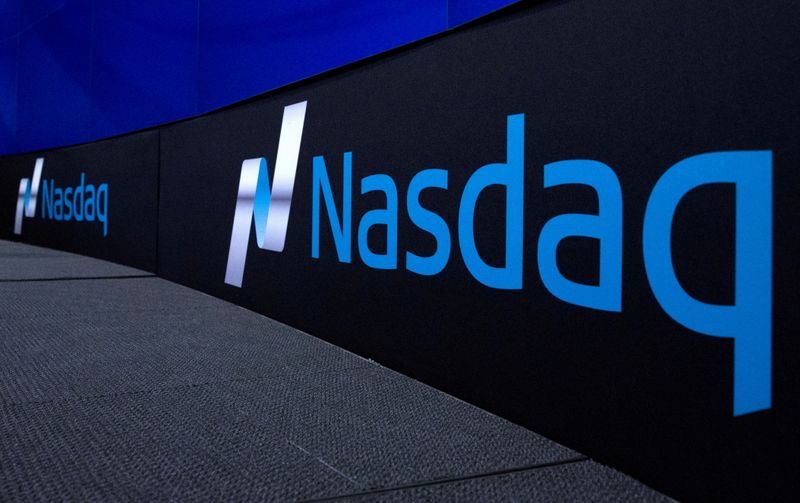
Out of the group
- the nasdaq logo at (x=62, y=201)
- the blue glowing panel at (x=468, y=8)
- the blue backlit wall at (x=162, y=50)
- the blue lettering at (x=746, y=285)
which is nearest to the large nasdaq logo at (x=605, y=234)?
the blue lettering at (x=746, y=285)

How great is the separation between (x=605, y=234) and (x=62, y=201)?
13.0 feet

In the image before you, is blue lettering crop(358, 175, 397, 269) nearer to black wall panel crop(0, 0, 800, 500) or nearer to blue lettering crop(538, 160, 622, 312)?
black wall panel crop(0, 0, 800, 500)

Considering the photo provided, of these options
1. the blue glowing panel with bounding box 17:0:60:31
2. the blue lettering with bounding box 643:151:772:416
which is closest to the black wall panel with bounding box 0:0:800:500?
the blue lettering with bounding box 643:151:772:416

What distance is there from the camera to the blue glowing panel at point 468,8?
1.65 meters

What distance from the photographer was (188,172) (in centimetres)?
261

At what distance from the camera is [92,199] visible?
3.60 metres

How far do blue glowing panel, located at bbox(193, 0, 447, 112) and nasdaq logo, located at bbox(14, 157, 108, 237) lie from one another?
86 cm

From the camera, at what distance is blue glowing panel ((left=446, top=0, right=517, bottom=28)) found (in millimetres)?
1651

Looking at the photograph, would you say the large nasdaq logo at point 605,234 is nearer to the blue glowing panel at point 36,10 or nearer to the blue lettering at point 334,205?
the blue lettering at point 334,205

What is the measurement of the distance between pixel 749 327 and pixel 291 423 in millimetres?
707

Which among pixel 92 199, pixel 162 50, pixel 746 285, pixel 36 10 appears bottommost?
pixel 746 285

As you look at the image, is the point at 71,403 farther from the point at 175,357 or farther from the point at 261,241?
the point at 261,241

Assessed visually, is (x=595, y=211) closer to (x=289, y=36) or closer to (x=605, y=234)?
(x=605, y=234)

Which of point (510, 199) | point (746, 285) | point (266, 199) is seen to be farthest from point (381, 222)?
point (746, 285)
